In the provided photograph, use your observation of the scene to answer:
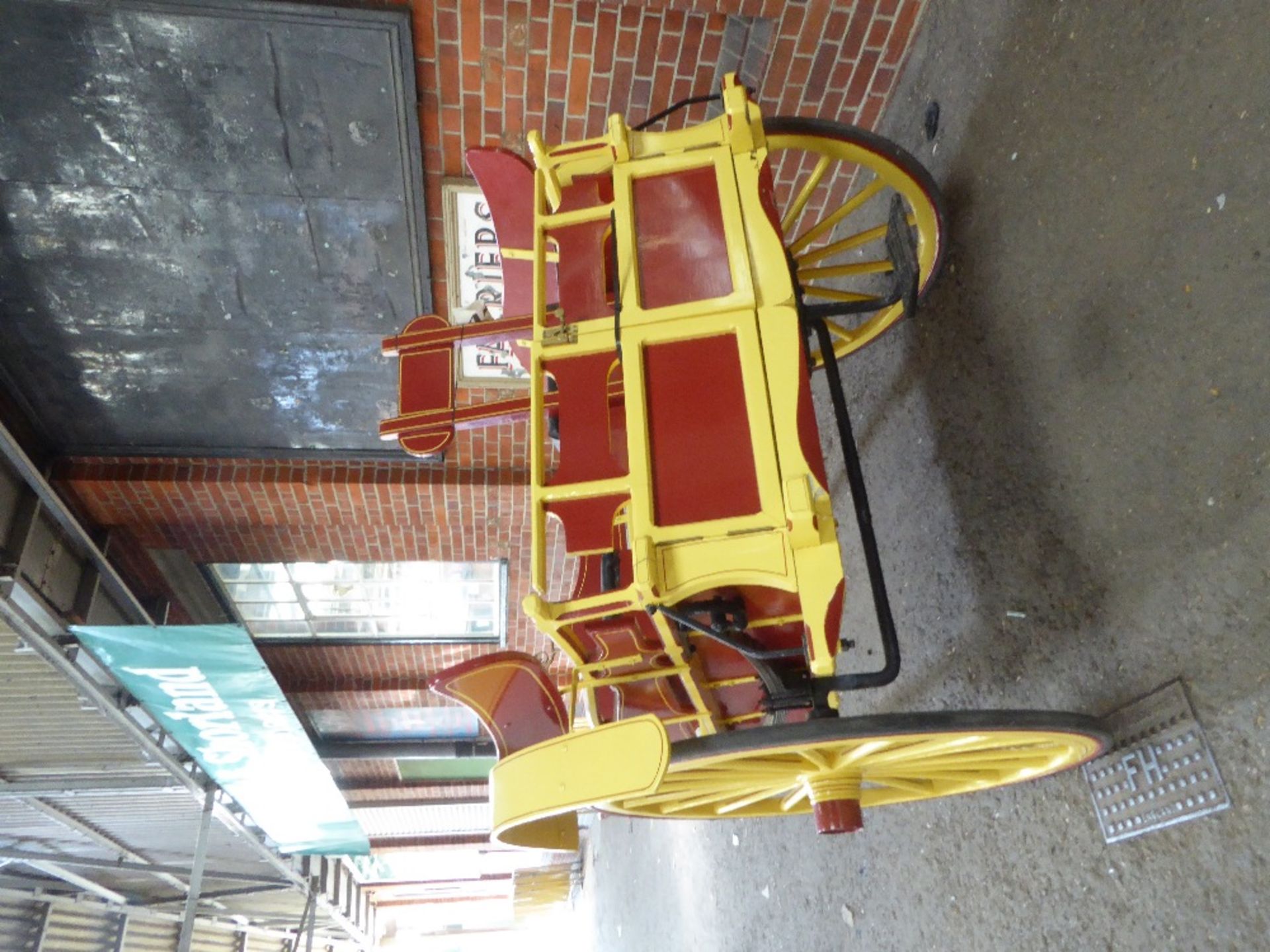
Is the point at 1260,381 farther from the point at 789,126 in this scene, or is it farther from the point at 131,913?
the point at 131,913

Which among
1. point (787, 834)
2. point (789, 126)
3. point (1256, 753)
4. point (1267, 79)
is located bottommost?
point (1256, 753)

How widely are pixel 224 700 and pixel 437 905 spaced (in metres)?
17.2

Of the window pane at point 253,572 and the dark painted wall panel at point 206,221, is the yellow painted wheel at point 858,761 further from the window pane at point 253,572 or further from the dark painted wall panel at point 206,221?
the window pane at point 253,572

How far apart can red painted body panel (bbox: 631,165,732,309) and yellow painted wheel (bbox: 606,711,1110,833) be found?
1.03 metres

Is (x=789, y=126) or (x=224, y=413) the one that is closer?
(x=789, y=126)

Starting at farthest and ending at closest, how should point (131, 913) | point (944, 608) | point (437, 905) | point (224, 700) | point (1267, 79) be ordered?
point (437, 905), point (131, 913), point (224, 700), point (944, 608), point (1267, 79)

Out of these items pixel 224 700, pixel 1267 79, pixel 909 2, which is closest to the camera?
pixel 1267 79

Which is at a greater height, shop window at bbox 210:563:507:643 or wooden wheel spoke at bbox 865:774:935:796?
shop window at bbox 210:563:507:643

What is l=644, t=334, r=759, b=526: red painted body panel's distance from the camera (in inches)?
71.4

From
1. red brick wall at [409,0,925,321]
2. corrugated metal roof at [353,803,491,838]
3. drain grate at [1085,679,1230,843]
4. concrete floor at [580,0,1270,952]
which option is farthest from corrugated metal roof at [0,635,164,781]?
drain grate at [1085,679,1230,843]

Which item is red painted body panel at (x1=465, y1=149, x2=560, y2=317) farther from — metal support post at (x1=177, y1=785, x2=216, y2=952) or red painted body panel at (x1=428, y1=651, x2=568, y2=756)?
metal support post at (x1=177, y1=785, x2=216, y2=952)

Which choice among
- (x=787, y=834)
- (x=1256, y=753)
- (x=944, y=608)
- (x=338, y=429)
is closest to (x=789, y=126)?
(x=944, y=608)

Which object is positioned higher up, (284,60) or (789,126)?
(284,60)

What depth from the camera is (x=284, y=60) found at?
11.1ft
